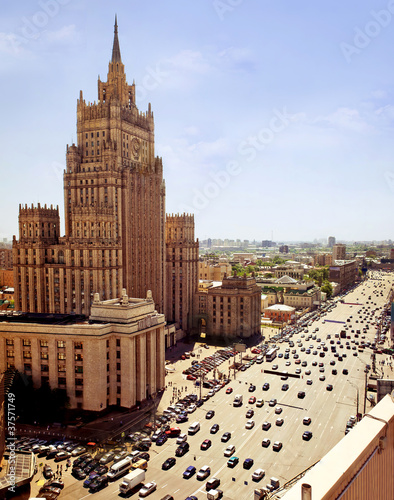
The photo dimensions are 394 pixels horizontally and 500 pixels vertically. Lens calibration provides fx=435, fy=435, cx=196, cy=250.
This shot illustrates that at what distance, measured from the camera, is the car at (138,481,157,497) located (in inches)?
2320

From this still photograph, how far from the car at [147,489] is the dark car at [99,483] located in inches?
230

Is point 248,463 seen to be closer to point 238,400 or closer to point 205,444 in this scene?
point 205,444

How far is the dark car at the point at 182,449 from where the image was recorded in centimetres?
7075

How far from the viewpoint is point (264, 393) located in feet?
335

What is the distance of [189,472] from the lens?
64.5 m

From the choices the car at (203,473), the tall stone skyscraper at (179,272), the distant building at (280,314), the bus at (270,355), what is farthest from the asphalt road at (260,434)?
the distant building at (280,314)

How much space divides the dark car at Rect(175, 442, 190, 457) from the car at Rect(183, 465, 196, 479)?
5.05 metres

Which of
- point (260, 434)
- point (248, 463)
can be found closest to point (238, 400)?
point (260, 434)

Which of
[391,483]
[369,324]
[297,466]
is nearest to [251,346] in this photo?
[369,324]

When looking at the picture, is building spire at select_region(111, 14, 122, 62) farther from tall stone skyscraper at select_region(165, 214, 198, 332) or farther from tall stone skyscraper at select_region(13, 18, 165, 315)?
tall stone skyscraper at select_region(165, 214, 198, 332)

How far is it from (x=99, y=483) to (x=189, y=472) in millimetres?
13033

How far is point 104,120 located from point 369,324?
136029 millimetres

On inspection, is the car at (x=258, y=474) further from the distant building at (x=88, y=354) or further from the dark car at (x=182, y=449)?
the distant building at (x=88, y=354)

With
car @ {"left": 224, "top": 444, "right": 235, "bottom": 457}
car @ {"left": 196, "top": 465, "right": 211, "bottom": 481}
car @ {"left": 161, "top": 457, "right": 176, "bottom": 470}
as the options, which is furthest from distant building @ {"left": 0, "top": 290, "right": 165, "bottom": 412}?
car @ {"left": 196, "top": 465, "right": 211, "bottom": 481}
